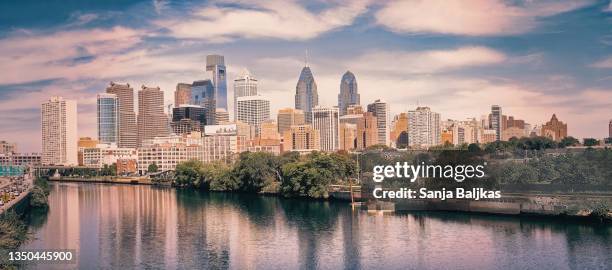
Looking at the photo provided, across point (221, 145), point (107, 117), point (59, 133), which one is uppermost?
point (107, 117)

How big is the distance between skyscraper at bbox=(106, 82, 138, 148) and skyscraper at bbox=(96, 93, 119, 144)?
4.13 feet

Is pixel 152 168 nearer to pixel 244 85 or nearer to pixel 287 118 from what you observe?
pixel 287 118

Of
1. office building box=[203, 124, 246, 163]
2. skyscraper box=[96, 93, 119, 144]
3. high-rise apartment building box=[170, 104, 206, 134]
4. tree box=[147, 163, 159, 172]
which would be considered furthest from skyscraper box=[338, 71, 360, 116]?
Answer: tree box=[147, 163, 159, 172]

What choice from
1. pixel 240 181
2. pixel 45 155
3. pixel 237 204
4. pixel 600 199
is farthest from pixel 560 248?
pixel 45 155

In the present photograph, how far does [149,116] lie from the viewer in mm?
153875

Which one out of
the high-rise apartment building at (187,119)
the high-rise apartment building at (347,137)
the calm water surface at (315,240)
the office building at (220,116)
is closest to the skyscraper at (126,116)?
the high-rise apartment building at (187,119)

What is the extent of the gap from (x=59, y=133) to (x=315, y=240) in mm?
111647

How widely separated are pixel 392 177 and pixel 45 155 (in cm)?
10582

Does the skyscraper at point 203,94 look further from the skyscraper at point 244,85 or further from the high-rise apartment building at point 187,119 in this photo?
the high-rise apartment building at point 187,119

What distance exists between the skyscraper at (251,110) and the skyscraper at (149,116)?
71.3 feet

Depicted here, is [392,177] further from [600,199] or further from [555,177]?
[600,199]

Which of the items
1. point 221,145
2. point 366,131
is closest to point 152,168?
point 221,145

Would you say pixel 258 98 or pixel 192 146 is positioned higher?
pixel 258 98

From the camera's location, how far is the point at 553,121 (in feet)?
371
